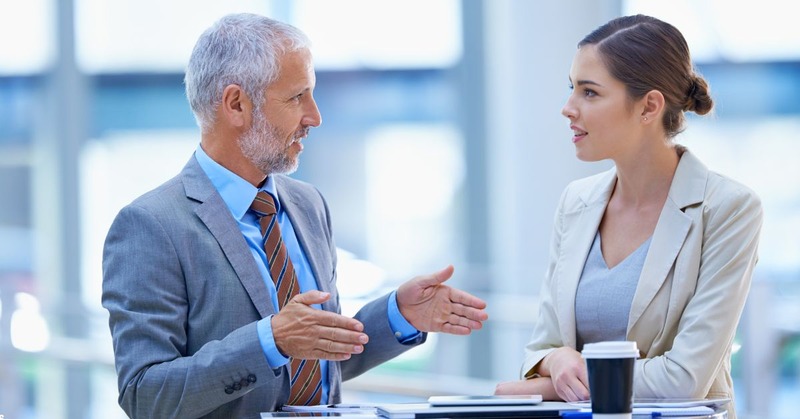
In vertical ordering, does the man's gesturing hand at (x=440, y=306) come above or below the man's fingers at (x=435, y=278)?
below

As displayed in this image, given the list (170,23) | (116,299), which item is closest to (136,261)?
(116,299)

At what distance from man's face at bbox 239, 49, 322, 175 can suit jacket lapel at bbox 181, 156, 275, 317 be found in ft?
0.44

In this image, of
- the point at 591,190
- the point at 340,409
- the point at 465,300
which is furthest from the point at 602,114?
the point at 340,409

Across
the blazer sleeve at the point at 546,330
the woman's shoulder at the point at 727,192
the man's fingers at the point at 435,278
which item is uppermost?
the woman's shoulder at the point at 727,192

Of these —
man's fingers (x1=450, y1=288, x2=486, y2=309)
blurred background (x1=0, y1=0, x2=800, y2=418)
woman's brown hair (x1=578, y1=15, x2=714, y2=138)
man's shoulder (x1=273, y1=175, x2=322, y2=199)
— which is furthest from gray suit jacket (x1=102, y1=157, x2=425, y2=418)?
blurred background (x1=0, y1=0, x2=800, y2=418)

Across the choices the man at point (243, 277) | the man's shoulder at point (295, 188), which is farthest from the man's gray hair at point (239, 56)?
the man's shoulder at point (295, 188)

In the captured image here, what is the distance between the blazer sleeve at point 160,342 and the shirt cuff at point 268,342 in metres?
0.01

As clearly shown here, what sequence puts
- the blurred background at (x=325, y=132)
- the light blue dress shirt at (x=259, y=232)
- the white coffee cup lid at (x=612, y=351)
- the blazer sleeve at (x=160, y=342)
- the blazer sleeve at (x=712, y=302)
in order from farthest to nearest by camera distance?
the blurred background at (x=325, y=132) → the light blue dress shirt at (x=259, y=232) → the blazer sleeve at (x=712, y=302) → the blazer sleeve at (x=160, y=342) → the white coffee cup lid at (x=612, y=351)

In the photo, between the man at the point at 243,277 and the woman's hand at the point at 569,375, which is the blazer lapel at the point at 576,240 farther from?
the man at the point at 243,277

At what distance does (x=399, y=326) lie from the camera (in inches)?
94.5

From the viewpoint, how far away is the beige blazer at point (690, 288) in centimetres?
219

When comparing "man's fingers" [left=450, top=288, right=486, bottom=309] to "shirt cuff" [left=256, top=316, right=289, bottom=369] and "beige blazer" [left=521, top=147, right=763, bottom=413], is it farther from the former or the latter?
Result: "shirt cuff" [left=256, top=316, right=289, bottom=369]

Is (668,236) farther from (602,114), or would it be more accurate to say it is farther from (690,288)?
(602,114)

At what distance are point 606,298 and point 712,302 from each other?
23cm
